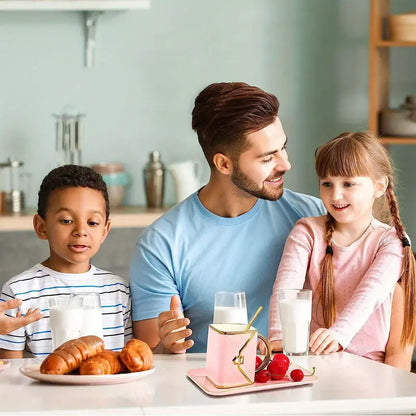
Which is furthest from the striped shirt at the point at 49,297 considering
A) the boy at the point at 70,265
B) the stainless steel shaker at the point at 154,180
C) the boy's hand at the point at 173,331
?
the stainless steel shaker at the point at 154,180

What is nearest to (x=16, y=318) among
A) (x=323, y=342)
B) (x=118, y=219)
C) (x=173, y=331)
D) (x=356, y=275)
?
(x=173, y=331)

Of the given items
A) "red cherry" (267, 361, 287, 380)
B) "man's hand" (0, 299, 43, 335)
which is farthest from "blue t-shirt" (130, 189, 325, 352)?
"red cherry" (267, 361, 287, 380)

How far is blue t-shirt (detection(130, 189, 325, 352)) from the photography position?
97.7 inches

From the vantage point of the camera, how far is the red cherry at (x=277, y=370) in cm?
174

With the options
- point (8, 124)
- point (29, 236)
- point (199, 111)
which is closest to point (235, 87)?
point (199, 111)

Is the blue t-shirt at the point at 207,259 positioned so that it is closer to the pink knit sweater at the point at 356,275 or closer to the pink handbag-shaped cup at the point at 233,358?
the pink knit sweater at the point at 356,275

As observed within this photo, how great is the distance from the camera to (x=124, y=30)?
453 cm

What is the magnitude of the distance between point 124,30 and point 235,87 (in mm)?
2215

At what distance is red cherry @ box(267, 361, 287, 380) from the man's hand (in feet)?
1.55

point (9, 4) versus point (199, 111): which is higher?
point (9, 4)

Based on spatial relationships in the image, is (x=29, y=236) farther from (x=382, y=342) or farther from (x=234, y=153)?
(x=382, y=342)

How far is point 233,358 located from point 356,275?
0.71m

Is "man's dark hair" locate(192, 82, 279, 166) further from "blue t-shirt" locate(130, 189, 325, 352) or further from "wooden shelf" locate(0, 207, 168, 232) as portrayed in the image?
"wooden shelf" locate(0, 207, 168, 232)

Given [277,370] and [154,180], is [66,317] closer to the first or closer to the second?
[277,370]
